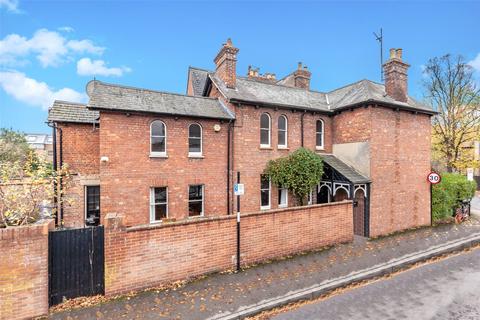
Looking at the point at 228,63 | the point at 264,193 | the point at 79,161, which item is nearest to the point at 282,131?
the point at 264,193

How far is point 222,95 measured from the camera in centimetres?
1304

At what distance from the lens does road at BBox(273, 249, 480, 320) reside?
5.77 m

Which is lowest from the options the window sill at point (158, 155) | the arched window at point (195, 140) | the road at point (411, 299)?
the road at point (411, 299)

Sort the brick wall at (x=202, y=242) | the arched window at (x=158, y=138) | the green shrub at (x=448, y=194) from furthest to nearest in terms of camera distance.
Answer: the green shrub at (x=448, y=194) → the arched window at (x=158, y=138) → the brick wall at (x=202, y=242)

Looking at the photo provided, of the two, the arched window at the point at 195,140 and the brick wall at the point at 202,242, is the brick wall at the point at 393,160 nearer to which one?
the brick wall at the point at 202,242

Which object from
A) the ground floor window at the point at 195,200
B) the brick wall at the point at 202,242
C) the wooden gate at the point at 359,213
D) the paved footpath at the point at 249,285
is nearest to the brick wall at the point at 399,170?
the wooden gate at the point at 359,213

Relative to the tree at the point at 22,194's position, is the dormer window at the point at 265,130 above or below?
above

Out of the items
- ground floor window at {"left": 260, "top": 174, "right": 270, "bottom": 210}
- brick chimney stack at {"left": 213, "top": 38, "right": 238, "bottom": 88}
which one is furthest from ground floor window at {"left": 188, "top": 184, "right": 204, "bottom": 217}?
brick chimney stack at {"left": 213, "top": 38, "right": 238, "bottom": 88}

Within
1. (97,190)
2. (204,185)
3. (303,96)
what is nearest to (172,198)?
(204,185)

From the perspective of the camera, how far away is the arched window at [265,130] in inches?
514

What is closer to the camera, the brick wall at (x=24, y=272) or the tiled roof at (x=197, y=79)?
the brick wall at (x=24, y=272)

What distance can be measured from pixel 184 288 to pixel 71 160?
864 cm

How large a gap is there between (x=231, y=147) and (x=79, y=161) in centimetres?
729

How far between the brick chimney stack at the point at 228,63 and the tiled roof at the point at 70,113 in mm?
6829
